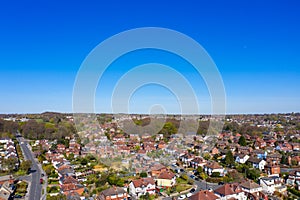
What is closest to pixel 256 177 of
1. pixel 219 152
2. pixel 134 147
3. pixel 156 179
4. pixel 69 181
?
pixel 156 179

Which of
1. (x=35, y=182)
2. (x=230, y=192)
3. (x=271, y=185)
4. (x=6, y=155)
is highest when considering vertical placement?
(x=6, y=155)

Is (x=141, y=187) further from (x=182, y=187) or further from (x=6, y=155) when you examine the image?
(x=6, y=155)

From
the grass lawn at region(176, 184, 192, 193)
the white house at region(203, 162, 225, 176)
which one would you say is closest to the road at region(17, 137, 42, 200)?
the grass lawn at region(176, 184, 192, 193)

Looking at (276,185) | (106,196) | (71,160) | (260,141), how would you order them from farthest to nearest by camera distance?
(260,141)
(71,160)
(276,185)
(106,196)

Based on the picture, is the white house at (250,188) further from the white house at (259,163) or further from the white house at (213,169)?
the white house at (259,163)

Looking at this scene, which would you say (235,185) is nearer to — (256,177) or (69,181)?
(256,177)

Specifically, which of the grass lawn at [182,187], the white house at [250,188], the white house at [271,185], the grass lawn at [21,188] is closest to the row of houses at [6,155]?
the grass lawn at [21,188]

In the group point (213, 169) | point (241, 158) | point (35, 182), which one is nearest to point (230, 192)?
point (213, 169)

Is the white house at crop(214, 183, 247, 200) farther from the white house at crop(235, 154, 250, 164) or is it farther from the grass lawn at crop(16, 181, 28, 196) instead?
the grass lawn at crop(16, 181, 28, 196)
